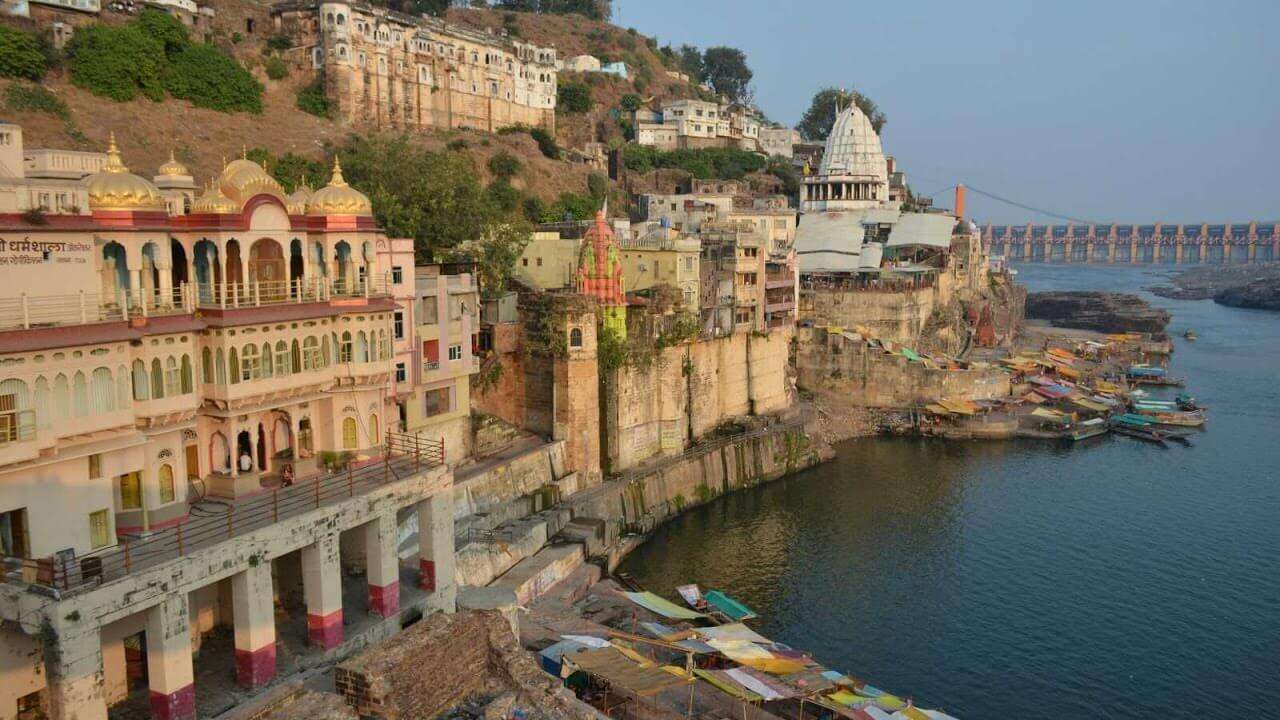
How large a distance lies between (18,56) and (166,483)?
45.3 meters

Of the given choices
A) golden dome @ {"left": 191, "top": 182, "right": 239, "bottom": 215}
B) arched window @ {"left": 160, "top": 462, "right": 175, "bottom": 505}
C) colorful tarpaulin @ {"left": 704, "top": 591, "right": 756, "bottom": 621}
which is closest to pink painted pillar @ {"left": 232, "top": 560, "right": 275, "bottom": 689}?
arched window @ {"left": 160, "top": 462, "right": 175, "bottom": 505}

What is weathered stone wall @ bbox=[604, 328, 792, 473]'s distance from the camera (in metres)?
40.0

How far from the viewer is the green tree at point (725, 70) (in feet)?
470

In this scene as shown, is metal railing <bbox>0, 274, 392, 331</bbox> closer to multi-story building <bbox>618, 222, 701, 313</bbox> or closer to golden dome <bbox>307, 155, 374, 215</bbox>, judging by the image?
golden dome <bbox>307, 155, 374, 215</bbox>

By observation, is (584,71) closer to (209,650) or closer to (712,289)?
(712,289)

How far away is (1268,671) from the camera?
28438mm

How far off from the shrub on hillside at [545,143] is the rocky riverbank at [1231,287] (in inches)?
4167

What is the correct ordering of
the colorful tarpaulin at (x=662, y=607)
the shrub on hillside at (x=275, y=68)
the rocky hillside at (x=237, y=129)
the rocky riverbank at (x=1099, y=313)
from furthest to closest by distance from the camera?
the rocky riverbank at (x=1099, y=313) < the shrub on hillside at (x=275, y=68) < the rocky hillside at (x=237, y=129) < the colorful tarpaulin at (x=662, y=607)

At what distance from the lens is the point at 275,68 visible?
2707 inches

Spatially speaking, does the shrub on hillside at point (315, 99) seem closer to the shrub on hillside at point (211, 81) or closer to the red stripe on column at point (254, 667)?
the shrub on hillside at point (211, 81)

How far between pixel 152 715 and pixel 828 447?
37.1 meters

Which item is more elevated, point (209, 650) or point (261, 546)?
point (261, 546)

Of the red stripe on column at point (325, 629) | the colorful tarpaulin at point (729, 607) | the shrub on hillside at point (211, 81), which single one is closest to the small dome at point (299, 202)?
the red stripe on column at point (325, 629)

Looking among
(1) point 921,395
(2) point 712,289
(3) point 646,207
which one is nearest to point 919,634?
(2) point 712,289
